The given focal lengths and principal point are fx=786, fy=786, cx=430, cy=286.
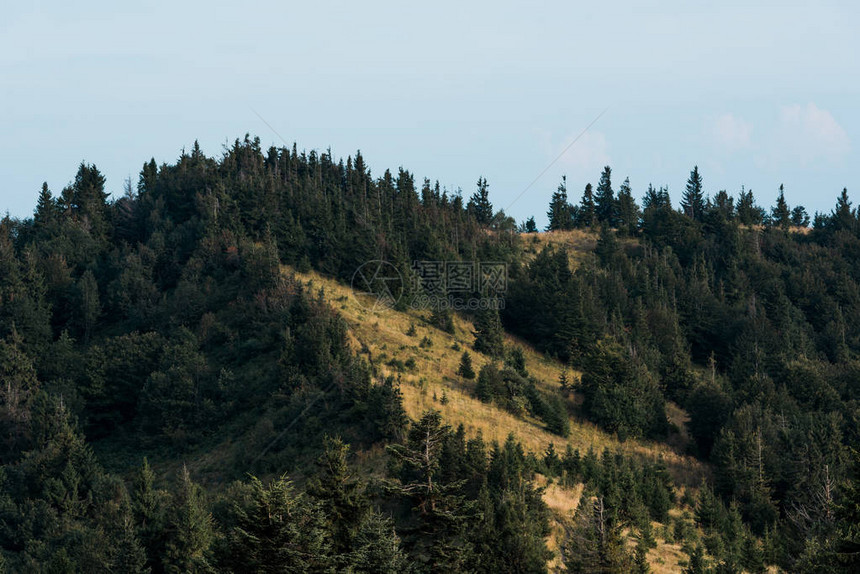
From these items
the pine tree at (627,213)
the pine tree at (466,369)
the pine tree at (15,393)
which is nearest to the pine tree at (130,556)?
the pine tree at (15,393)

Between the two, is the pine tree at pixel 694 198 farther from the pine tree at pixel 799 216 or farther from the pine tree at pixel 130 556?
the pine tree at pixel 130 556

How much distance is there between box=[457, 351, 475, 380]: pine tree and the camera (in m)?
66.5

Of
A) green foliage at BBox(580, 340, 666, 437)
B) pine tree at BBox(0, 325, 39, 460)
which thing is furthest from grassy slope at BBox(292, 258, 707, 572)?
pine tree at BBox(0, 325, 39, 460)

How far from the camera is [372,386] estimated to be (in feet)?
184

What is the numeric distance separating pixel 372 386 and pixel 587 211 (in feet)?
297

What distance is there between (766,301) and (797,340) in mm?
10328

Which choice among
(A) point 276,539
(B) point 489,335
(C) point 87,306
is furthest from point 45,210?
(A) point 276,539

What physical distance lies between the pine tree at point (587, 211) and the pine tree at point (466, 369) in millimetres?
73029

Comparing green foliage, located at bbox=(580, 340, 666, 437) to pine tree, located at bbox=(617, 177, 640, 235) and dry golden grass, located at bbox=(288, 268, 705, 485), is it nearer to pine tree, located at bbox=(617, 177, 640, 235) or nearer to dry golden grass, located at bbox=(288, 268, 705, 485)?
dry golden grass, located at bbox=(288, 268, 705, 485)

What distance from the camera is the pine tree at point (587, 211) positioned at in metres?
137

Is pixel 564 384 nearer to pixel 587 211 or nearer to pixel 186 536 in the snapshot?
pixel 186 536

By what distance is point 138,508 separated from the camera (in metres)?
Result: 46.7

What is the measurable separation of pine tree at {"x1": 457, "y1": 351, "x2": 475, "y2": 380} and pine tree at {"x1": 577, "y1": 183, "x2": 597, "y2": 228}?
240 ft

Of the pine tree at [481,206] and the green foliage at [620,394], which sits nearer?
the green foliage at [620,394]
